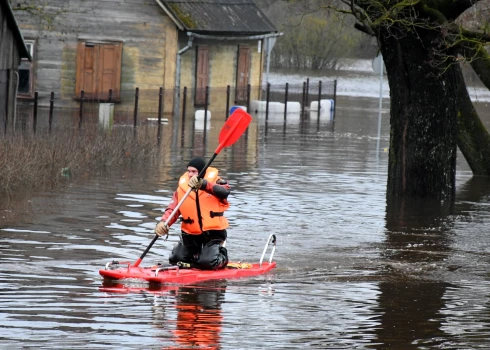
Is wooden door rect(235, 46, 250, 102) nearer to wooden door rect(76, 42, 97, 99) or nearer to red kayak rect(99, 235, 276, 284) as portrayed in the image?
wooden door rect(76, 42, 97, 99)

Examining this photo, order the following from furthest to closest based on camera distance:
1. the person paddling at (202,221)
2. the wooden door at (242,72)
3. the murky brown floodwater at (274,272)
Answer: the wooden door at (242,72), the person paddling at (202,221), the murky brown floodwater at (274,272)

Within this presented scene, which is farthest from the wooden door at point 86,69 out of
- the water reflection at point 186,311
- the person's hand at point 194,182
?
the water reflection at point 186,311

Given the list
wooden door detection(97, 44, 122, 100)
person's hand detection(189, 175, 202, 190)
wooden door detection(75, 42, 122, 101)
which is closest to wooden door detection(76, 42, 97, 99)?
wooden door detection(75, 42, 122, 101)

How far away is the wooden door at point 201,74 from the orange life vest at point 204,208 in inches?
1040

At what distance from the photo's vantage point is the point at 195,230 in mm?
12055

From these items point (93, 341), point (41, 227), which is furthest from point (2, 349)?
point (41, 227)

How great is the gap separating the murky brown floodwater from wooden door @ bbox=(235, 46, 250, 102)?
696 inches

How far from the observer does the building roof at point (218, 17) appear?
3669 centimetres

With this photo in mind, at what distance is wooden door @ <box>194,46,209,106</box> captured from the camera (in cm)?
3878

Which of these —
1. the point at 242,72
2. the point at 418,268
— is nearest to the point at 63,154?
the point at 418,268

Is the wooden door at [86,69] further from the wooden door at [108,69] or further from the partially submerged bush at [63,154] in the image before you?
the partially submerged bush at [63,154]

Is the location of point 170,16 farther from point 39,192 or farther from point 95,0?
point 39,192

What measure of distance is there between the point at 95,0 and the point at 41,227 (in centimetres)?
2245

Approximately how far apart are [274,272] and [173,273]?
1.47m
